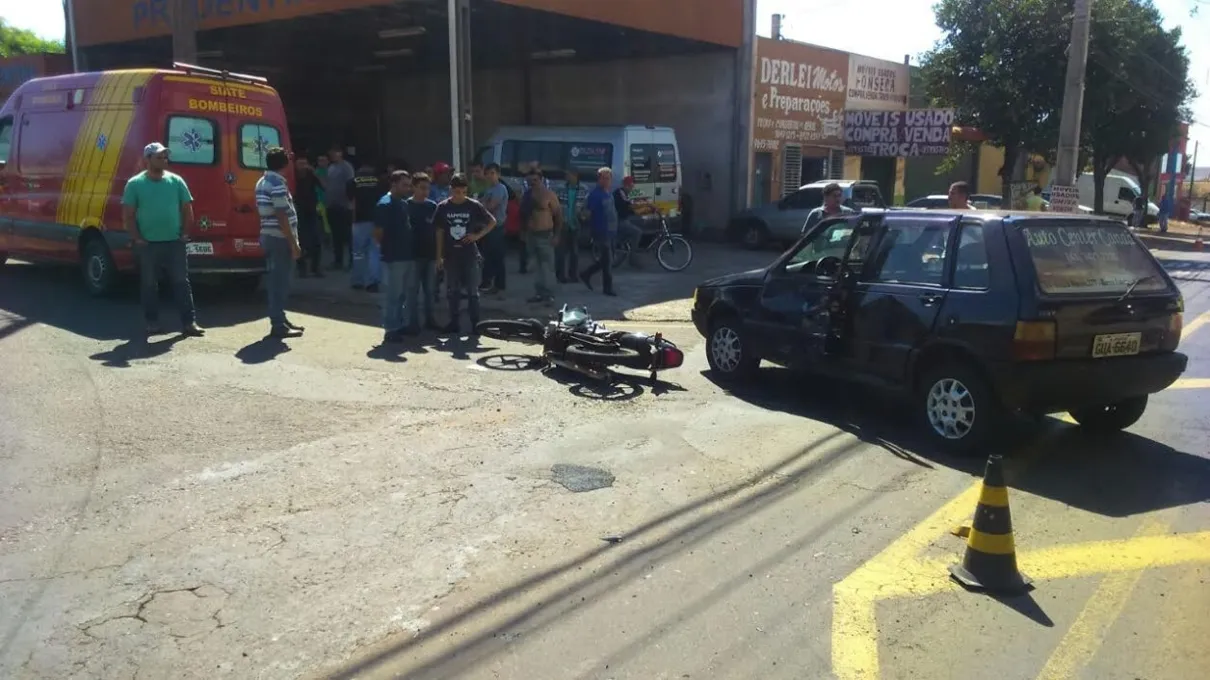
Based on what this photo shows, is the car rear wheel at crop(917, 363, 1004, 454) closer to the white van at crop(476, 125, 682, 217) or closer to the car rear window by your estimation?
the car rear window

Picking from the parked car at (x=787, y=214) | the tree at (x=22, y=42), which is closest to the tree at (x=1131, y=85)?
the parked car at (x=787, y=214)

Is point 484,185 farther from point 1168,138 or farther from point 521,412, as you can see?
point 1168,138

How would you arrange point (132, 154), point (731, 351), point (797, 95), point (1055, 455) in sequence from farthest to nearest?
point (797, 95)
point (132, 154)
point (731, 351)
point (1055, 455)

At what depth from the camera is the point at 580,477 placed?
18.5 feet

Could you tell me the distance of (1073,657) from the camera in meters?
3.62

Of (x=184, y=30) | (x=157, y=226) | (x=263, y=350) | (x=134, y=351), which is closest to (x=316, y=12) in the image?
(x=184, y=30)

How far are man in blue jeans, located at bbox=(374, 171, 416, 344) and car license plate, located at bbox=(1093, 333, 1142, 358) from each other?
6265mm

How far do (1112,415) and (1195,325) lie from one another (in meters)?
6.28

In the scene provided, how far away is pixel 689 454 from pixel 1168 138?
101ft

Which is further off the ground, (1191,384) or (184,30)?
(184,30)

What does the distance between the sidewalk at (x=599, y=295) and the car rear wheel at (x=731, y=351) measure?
3168 mm

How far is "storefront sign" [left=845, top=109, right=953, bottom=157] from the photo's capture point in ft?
79.0

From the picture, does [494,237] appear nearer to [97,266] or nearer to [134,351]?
[97,266]

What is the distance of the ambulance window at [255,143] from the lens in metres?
11.0
